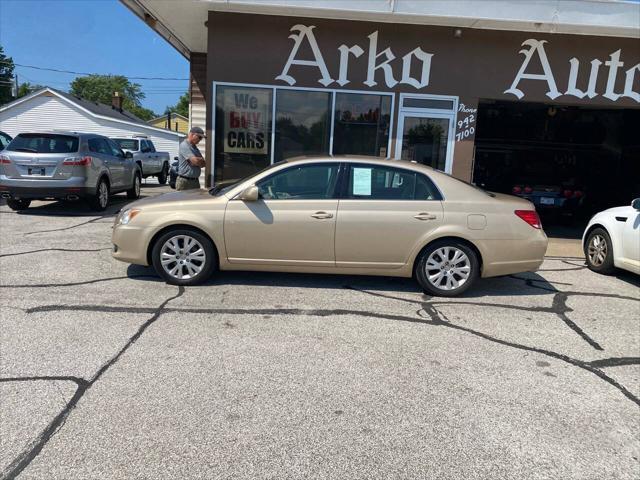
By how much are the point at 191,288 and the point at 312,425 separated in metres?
3.07

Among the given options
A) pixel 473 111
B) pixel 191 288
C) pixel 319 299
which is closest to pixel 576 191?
pixel 473 111

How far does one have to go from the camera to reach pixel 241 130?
9523mm

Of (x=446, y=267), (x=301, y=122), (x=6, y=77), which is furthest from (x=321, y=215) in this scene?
(x=6, y=77)

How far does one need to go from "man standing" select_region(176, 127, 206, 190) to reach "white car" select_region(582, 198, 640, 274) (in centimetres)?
619

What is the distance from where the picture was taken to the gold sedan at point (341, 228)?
5.68m

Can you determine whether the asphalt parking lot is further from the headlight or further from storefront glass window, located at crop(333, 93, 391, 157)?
storefront glass window, located at crop(333, 93, 391, 157)

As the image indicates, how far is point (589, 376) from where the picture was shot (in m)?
3.95

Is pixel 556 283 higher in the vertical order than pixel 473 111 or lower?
lower

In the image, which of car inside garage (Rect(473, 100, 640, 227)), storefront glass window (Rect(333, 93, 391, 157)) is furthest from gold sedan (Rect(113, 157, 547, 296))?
car inside garage (Rect(473, 100, 640, 227))

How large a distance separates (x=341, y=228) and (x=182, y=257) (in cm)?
187

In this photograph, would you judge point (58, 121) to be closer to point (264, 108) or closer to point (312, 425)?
point (264, 108)

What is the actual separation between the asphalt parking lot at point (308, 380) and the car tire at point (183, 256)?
0.23 m

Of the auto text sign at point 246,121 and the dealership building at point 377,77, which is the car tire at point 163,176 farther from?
the auto text sign at point 246,121

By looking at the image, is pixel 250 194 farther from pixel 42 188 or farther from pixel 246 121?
pixel 42 188
